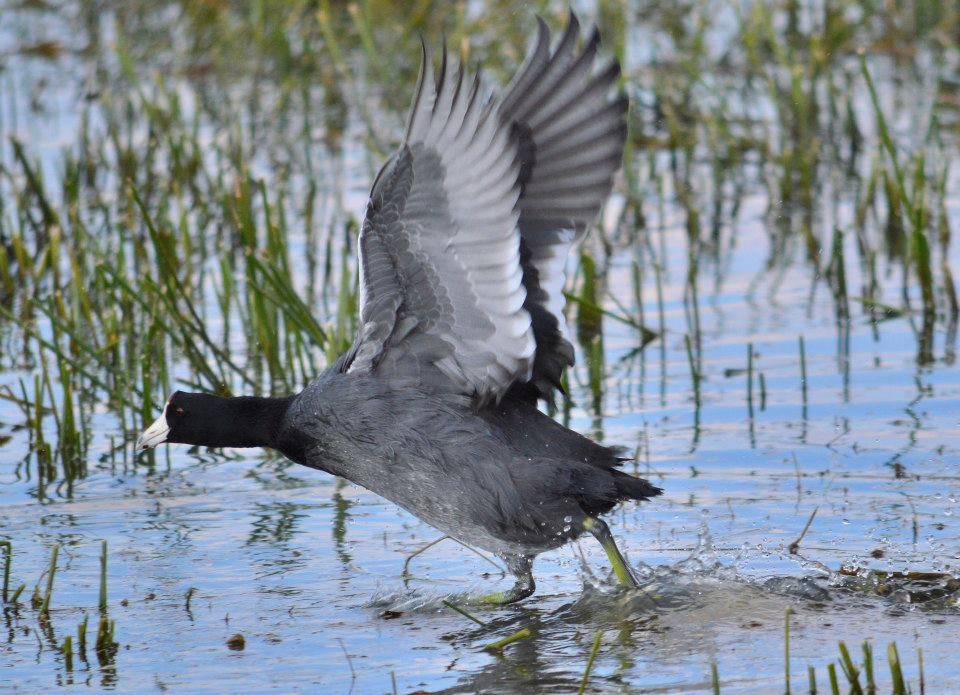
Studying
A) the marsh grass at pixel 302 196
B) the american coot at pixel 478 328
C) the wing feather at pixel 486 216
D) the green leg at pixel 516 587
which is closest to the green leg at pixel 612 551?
→ the american coot at pixel 478 328

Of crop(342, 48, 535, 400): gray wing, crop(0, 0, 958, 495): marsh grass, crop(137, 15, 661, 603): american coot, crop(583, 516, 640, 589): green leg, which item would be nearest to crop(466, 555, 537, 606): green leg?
crop(137, 15, 661, 603): american coot

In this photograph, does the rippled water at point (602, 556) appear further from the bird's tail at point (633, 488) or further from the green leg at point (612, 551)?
the bird's tail at point (633, 488)

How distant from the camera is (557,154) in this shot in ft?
13.2

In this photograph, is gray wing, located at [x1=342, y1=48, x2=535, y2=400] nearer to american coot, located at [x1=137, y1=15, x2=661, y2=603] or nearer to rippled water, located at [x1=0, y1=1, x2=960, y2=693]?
american coot, located at [x1=137, y1=15, x2=661, y2=603]

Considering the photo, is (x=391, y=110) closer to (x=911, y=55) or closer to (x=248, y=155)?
(x=248, y=155)

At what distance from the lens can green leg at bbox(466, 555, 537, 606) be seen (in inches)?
166

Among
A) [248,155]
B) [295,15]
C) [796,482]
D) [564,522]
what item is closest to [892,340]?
[796,482]

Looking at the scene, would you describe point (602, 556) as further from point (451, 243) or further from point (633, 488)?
point (451, 243)

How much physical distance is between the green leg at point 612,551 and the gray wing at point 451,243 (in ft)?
1.43

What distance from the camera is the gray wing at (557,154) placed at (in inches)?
153

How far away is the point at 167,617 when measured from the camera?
4.11 metres

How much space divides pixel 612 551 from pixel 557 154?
1067 mm

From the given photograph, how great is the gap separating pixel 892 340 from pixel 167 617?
11.1 feet

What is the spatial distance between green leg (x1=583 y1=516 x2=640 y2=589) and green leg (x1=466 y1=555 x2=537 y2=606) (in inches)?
8.5
